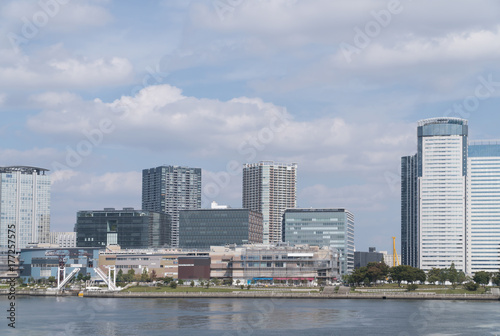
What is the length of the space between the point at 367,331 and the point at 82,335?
Result: 3903 centimetres

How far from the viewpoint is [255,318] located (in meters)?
126

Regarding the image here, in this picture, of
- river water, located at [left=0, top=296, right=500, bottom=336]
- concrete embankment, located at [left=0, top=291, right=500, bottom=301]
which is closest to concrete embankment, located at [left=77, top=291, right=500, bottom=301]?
concrete embankment, located at [left=0, top=291, right=500, bottom=301]

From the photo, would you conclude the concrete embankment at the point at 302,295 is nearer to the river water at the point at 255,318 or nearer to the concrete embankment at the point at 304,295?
the concrete embankment at the point at 304,295

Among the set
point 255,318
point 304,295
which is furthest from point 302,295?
point 255,318

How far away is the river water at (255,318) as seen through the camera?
354 feet

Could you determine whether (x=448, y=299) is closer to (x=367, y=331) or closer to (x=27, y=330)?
(x=367, y=331)

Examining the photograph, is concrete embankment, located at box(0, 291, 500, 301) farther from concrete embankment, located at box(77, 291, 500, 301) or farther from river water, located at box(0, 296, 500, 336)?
river water, located at box(0, 296, 500, 336)

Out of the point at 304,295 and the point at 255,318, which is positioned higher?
the point at 255,318

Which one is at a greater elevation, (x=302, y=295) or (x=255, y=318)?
(x=255, y=318)

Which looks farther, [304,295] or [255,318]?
[304,295]

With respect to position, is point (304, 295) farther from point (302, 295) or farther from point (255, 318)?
point (255, 318)

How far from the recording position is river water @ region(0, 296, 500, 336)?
4242 inches

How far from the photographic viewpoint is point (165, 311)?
141125 mm

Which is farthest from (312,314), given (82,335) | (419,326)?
(82,335)
